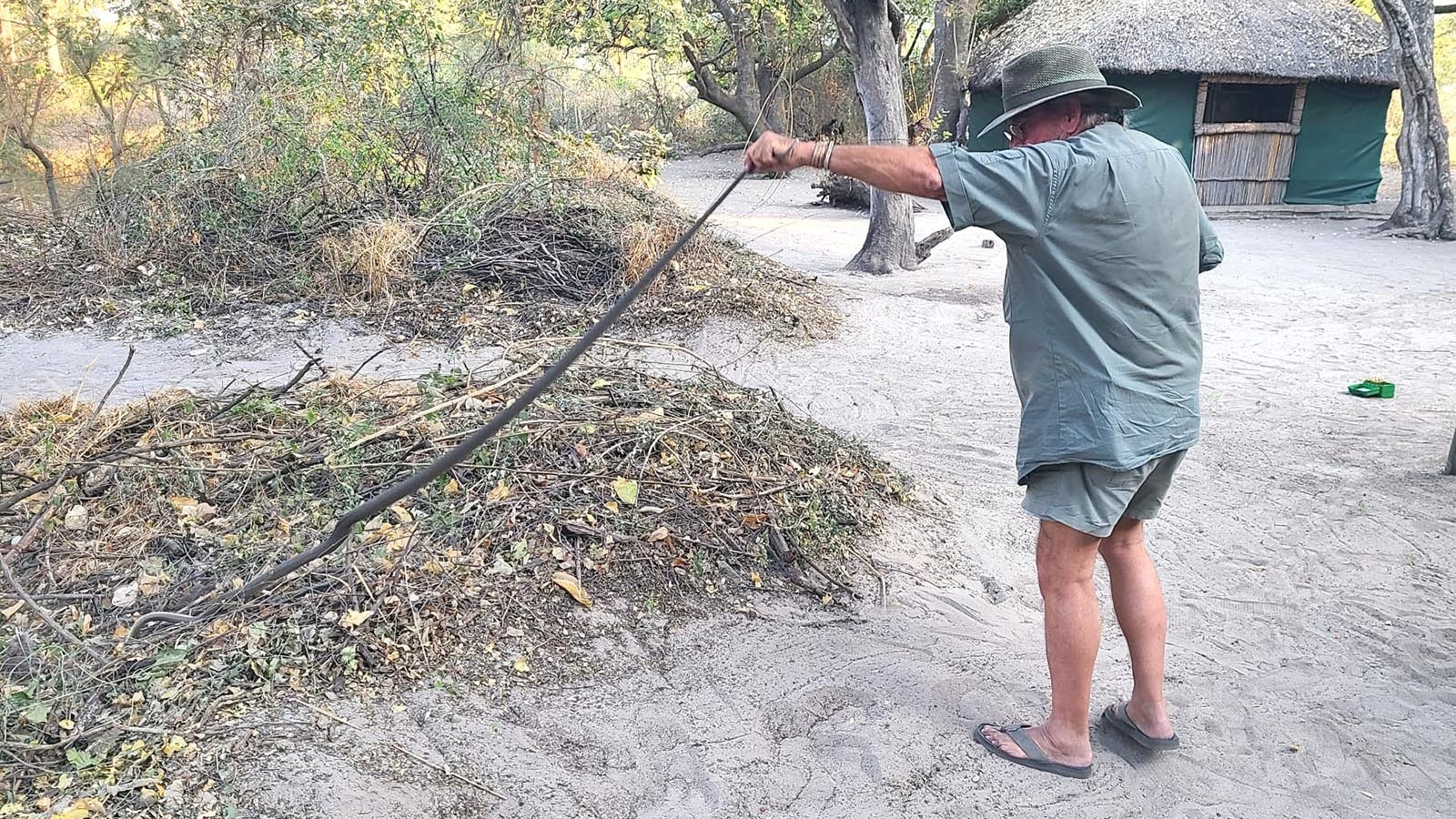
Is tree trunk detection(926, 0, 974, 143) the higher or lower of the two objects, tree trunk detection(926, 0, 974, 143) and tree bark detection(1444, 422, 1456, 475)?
the higher

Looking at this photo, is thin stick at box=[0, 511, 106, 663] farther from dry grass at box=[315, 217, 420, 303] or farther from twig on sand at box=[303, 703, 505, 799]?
dry grass at box=[315, 217, 420, 303]

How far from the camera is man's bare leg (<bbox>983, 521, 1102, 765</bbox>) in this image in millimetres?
2330

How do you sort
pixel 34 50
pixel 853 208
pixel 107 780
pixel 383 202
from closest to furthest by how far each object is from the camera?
pixel 107 780, pixel 383 202, pixel 34 50, pixel 853 208

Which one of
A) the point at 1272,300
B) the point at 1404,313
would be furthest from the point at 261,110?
the point at 1404,313

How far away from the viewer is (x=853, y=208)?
15227 mm

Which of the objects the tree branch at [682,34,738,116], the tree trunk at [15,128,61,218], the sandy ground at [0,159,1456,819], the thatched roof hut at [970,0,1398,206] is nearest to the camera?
the sandy ground at [0,159,1456,819]

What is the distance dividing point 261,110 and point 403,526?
6.44 metres

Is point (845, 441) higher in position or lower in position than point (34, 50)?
lower

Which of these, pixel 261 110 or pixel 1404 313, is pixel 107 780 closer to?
pixel 261 110

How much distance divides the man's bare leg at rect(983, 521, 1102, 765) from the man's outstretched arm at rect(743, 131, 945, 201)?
0.89m

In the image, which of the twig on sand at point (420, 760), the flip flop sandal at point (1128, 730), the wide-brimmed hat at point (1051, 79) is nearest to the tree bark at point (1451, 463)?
the flip flop sandal at point (1128, 730)

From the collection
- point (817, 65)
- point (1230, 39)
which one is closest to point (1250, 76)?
point (1230, 39)

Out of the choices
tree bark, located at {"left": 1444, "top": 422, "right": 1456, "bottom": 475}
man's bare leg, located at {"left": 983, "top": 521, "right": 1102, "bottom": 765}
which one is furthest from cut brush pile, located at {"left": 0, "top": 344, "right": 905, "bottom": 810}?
tree bark, located at {"left": 1444, "top": 422, "right": 1456, "bottom": 475}

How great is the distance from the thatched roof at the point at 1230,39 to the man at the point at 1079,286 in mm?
12789
